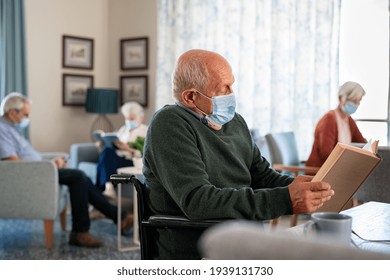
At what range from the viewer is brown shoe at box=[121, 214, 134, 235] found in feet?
13.4

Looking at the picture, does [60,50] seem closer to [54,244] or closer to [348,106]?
[54,244]

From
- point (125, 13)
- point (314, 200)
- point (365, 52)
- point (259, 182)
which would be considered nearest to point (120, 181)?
point (259, 182)

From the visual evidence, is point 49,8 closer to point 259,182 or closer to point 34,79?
point 34,79

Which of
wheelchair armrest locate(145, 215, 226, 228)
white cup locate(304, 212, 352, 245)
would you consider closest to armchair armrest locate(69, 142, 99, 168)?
wheelchair armrest locate(145, 215, 226, 228)

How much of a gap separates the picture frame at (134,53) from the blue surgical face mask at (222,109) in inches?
180

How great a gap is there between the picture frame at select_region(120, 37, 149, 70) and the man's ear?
457 centimetres

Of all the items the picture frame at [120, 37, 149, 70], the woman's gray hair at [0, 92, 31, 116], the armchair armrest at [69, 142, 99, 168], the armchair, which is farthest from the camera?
the picture frame at [120, 37, 149, 70]

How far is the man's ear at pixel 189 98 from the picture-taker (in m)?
1.65

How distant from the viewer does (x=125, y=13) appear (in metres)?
6.29

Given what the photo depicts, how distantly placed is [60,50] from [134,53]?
0.82 meters

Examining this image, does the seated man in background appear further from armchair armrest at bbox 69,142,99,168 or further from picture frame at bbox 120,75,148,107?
picture frame at bbox 120,75,148,107

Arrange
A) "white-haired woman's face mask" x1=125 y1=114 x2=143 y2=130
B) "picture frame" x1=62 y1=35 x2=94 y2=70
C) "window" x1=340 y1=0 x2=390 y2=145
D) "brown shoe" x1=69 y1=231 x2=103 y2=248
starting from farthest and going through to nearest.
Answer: "picture frame" x1=62 y1=35 x2=94 y2=70
"white-haired woman's face mask" x1=125 y1=114 x2=143 y2=130
"window" x1=340 y1=0 x2=390 y2=145
"brown shoe" x1=69 y1=231 x2=103 y2=248

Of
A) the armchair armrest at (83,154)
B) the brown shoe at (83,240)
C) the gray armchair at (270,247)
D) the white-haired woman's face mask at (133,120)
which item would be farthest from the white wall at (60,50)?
the gray armchair at (270,247)

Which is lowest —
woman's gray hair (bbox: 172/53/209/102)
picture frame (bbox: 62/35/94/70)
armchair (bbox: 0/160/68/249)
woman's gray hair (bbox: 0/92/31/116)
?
armchair (bbox: 0/160/68/249)
